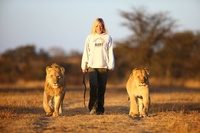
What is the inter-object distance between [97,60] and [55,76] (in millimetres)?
1344

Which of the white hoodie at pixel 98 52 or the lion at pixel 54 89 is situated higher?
the white hoodie at pixel 98 52

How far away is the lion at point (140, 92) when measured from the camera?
32.5 ft

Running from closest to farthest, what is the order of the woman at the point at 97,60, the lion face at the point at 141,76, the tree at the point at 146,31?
the lion face at the point at 141,76 < the woman at the point at 97,60 < the tree at the point at 146,31

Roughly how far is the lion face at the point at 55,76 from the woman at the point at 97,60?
3.14 ft

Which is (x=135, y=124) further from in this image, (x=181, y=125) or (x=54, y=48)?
(x=54, y=48)

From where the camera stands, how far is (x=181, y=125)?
8.16 meters

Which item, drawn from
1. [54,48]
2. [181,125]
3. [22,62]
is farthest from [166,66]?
[54,48]

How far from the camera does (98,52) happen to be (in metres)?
10.8

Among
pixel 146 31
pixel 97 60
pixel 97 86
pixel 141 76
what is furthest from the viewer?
pixel 146 31

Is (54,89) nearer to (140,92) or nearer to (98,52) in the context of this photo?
(98,52)

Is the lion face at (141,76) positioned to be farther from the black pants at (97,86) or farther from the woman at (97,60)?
the black pants at (97,86)

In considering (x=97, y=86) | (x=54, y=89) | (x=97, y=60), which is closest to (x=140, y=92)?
(x=97, y=86)

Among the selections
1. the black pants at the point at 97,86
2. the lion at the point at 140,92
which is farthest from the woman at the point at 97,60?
the lion at the point at 140,92

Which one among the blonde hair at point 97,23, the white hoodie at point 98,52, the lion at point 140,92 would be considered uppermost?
the blonde hair at point 97,23
